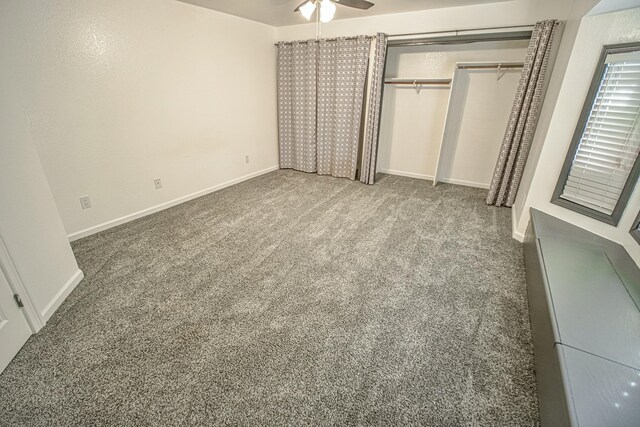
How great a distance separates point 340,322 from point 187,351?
0.86 meters

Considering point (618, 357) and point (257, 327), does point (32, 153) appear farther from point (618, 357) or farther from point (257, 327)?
point (618, 357)

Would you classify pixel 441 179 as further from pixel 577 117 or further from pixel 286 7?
pixel 286 7

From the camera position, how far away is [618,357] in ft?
3.49

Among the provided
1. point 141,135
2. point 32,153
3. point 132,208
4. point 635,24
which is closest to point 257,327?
point 32,153

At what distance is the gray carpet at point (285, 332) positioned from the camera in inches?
47.8

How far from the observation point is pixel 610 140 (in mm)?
1905

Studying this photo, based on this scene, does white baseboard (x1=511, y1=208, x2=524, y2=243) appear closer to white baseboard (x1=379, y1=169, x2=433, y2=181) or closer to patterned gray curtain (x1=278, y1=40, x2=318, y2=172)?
white baseboard (x1=379, y1=169, x2=433, y2=181)

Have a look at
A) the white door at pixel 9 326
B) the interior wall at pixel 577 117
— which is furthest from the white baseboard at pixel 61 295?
the interior wall at pixel 577 117

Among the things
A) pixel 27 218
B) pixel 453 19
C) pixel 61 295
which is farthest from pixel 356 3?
pixel 61 295

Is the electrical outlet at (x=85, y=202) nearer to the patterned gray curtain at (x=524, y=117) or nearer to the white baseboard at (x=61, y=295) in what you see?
the white baseboard at (x=61, y=295)

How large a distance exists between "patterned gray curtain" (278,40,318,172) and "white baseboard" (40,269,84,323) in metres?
3.37

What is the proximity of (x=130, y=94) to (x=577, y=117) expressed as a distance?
3942mm

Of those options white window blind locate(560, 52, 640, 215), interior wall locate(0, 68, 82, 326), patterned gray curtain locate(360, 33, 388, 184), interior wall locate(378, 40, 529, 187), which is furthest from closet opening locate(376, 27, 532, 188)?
interior wall locate(0, 68, 82, 326)

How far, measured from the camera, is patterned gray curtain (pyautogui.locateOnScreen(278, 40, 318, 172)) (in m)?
4.16
